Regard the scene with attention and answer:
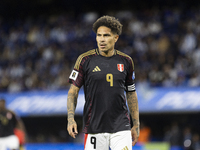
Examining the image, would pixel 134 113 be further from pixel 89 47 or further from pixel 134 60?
pixel 89 47

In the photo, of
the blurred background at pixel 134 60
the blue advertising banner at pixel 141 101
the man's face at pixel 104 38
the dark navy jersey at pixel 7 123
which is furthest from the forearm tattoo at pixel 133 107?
the blue advertising banner at pixel 141 101

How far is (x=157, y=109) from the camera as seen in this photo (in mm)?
14234

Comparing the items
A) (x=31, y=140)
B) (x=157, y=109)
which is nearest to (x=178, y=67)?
(x=157, y=109)

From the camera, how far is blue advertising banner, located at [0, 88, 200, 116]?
13738 millimetres

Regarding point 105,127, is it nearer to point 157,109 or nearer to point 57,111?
point 157,109

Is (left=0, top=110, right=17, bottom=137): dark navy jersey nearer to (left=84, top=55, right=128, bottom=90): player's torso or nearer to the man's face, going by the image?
(left=84, top=55, right=128, bottom=90): player's torso

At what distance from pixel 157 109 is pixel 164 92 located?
0.78m

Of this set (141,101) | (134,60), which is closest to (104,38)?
(141,101)

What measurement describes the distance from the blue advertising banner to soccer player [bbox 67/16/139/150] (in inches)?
391

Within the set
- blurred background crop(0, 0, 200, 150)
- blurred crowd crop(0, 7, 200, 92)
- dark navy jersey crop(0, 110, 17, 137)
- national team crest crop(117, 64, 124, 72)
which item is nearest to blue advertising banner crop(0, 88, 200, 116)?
blurred background crop(0, 0, 200, 150)

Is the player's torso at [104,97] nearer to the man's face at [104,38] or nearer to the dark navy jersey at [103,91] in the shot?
the dark navy jersey at [103,91]

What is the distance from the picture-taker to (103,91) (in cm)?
408

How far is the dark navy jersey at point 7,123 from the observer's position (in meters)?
9.07

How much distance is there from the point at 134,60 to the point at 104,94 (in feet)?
39.0
